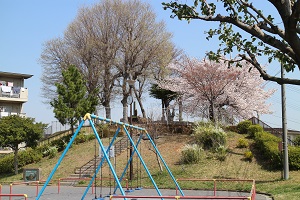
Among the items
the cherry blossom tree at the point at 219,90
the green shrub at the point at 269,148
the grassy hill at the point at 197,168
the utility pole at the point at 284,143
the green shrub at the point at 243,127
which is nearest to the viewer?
the grassy hill at the point at 197,168

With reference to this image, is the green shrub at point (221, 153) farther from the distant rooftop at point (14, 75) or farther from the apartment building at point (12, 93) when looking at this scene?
the distant rooftop at point (14, 75)

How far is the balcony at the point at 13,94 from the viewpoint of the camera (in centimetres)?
4419

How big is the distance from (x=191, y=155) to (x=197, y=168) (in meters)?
1.34

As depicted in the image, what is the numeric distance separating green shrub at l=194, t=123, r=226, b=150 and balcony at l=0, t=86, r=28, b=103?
23.1m

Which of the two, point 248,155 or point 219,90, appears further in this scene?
point 219,90

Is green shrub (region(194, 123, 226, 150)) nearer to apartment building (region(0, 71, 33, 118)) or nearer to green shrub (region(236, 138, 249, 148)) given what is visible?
green shrub (region(236, 138, 249, 148))

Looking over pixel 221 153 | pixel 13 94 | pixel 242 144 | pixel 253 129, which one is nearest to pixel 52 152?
pixel 13 94

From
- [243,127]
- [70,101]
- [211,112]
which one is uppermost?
[70,101]

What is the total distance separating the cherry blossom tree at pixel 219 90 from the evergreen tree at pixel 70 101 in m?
9.02

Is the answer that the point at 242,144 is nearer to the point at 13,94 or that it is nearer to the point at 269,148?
the point at 269,148

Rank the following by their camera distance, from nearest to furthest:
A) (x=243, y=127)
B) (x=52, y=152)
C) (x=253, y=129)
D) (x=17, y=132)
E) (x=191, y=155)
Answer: (x=191, y=155)
(x=17, y=132)
(x=253, y=129)
(x=243, y=127)
(x=52, y=152)

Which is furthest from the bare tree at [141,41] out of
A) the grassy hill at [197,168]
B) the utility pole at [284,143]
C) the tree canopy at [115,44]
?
the utility pole at [284,143]

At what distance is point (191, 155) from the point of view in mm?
27641

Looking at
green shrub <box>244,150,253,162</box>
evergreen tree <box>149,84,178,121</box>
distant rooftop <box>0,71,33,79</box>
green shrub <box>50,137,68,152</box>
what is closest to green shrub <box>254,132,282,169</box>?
green shrub <box>244,150,253,162</box>
